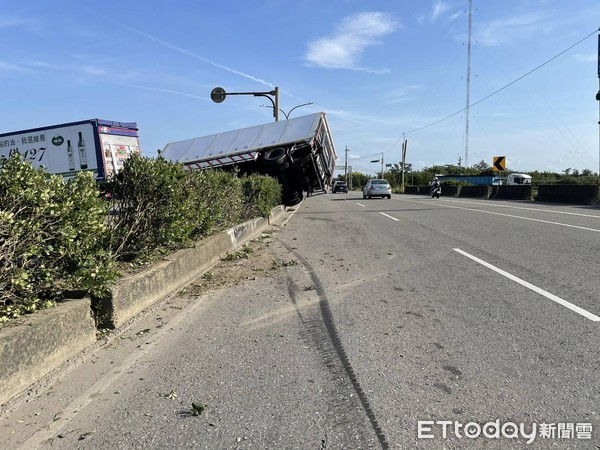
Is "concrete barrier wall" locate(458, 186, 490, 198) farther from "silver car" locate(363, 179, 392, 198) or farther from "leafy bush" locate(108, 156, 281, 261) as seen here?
"leafy bush" locate(108, 156, 281, 261)

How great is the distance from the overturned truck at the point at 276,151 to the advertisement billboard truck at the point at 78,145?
2.20 metres

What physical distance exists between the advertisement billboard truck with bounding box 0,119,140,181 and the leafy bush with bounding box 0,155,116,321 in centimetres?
1518

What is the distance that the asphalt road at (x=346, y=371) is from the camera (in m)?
2.92

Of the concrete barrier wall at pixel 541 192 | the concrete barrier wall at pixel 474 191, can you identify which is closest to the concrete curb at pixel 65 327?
the concrete barrier wall at pixel 541 192

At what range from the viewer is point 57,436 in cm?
293

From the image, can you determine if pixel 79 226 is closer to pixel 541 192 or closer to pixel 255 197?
pixel 255 197

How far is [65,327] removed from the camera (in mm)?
3893

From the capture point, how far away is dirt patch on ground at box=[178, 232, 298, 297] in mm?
6707

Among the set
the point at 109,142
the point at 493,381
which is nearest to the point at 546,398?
the point at 493,381

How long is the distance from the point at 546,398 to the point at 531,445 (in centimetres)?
60

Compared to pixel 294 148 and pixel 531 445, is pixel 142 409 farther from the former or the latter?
pixel 294 148

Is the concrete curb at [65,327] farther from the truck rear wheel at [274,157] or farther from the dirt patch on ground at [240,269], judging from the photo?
the truck rear wheel at [274,157]

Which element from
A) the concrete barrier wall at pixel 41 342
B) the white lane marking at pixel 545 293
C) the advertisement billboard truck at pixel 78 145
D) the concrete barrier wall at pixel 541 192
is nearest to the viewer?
the concrete barrier wall at pixel 41 342

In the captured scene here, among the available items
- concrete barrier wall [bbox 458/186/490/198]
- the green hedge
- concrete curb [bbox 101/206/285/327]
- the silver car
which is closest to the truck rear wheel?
concrete curb [bbox 101/206/285/327]
